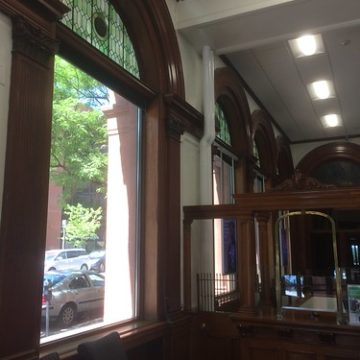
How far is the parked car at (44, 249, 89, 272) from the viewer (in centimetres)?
263

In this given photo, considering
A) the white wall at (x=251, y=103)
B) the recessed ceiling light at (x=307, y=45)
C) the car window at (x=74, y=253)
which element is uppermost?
the recessed ceiling light at (x=307, y=45)

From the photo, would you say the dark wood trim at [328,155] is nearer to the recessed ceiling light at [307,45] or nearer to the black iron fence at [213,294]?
the recessed ceiling light at [307,45]

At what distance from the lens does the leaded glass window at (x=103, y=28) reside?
304 cm

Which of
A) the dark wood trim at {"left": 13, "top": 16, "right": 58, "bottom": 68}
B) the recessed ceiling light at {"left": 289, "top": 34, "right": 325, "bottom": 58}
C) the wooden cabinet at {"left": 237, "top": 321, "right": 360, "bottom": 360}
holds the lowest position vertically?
the wooden cabinet at {"left": 237, "top": 321, "right": 360, "bottom": 360}

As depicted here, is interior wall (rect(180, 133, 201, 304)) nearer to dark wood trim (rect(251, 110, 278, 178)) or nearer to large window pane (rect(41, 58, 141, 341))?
large window pane (rect(41, 58, 141, 341))

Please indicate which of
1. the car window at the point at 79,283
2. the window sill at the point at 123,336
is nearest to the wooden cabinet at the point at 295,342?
the window sill at the point at 123,336

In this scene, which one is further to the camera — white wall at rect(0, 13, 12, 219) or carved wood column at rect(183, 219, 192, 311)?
carved wood column at rect(183, 219, 192, 311)

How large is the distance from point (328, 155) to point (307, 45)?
461cm

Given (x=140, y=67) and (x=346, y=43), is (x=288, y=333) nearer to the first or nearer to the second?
(x=140, y=67)

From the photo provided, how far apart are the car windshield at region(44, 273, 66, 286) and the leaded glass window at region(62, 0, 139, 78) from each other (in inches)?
65.5

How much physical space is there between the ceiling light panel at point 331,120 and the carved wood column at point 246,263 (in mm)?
5079

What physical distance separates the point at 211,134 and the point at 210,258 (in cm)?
131

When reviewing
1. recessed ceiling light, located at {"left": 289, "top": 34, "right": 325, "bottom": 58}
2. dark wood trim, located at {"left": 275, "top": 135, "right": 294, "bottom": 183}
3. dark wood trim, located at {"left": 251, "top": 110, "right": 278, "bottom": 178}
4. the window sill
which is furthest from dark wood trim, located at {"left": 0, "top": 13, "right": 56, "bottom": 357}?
dark wood trim, located at {"left": 275, "top": 135, "right": 294, "bottom": 183}

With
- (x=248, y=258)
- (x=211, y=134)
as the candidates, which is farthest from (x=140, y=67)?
(x=248, y=258)
